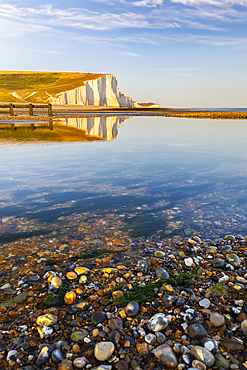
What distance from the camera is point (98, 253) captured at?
17.8 ft

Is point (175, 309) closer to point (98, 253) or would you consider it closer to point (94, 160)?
point (98, 253)

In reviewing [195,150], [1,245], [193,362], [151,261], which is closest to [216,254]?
[151,261]

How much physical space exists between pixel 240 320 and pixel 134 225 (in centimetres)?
367

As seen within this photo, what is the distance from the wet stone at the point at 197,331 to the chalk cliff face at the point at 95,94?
17233 centimetres

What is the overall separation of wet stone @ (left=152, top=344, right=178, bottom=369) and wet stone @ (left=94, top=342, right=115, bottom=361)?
1.83 ft

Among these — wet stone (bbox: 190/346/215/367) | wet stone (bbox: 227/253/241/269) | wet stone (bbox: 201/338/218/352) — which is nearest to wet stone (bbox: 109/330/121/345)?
wet stone (bbox: 190/346/215/367)

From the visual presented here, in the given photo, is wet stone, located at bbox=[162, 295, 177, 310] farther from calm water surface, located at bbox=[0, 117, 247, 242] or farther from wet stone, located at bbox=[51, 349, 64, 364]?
calm water surface, located at bbox=[0, 117, 247, 242]

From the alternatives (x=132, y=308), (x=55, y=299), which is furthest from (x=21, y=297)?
(x=132, y=308)

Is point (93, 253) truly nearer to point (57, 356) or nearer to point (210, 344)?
point (57, 356)

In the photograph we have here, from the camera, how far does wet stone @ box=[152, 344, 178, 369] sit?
283 cm

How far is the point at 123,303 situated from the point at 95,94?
17716cm

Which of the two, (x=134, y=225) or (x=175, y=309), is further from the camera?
(x=134, y=225)

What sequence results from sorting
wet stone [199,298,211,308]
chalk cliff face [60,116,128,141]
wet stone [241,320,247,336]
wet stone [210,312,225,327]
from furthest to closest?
1. chalk cliff face [60,116,128,141]
2. wet stone [199,298,211,308]
3. wet stone [210,312,225,327]
4. wet stone [241,320,247,336]

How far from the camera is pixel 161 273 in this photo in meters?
4.57
